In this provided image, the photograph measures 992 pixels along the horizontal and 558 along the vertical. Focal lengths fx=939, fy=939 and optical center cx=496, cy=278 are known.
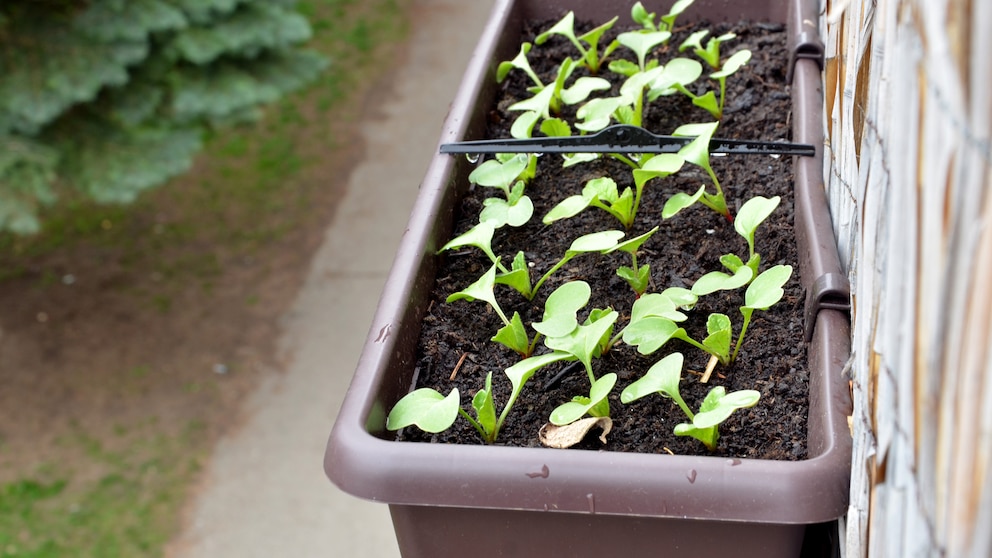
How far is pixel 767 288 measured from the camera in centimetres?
71

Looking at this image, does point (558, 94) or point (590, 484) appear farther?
point (558, 94)

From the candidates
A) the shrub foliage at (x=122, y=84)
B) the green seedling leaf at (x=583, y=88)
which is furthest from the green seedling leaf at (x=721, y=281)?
the shrub foliage at (x=122, y=84)

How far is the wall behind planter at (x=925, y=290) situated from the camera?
1.02ft

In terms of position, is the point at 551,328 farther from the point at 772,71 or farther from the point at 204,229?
the point at 204,229

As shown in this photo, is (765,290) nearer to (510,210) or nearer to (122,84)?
(510,210)

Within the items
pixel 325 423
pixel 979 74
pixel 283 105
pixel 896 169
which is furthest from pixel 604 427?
pixel 283 105

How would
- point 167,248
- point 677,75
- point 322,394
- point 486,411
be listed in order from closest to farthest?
point 486,411, point 677,75, point 322,394, point 167,248

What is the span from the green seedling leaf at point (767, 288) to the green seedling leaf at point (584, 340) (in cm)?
11

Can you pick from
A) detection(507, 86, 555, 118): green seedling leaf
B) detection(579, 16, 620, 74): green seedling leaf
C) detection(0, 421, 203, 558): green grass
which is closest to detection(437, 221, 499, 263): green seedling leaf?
detection(507, 86, 555, 118): green seedling leaf

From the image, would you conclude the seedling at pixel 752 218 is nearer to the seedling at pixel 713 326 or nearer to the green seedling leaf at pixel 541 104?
the seedling at pixel 713 326

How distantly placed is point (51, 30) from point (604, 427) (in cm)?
174

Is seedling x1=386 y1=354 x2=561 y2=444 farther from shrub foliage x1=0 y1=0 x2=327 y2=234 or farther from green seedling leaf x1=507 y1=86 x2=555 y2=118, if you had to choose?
shrub foliage x1=0 y1=0 x2=327 y2=234

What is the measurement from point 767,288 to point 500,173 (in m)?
0.30

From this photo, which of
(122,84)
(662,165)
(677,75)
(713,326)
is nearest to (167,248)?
(122,84)
